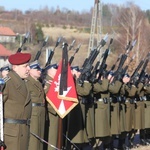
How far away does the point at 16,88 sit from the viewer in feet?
22.8

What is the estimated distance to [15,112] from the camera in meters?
6.92

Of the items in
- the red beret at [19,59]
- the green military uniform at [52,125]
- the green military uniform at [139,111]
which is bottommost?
the green military uniform at [139,111]

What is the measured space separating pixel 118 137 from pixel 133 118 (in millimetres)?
720

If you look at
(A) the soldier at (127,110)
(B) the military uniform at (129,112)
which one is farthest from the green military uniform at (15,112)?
(B) the military uniform at (129,112)

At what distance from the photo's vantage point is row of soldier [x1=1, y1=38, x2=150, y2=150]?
22.9ft

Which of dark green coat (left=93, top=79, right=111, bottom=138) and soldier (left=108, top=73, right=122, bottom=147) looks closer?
dark green coat (left=93, top=79, right=111, bottom=138)

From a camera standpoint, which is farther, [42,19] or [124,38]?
[42,19]

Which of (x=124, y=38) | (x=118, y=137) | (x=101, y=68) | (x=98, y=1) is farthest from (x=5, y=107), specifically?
(x=124, y=38)

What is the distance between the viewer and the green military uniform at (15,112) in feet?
22.6

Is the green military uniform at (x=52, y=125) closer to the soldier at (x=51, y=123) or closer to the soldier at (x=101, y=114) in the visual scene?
the soldier at (x=51, y=123)

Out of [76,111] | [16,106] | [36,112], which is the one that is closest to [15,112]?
[16,106]

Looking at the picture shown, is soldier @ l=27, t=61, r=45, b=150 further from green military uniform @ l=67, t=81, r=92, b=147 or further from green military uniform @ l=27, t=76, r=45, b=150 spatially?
green military uniform @ l=67, t=81, r=92, b=147

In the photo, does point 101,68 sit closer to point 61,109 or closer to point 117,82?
point 117,82

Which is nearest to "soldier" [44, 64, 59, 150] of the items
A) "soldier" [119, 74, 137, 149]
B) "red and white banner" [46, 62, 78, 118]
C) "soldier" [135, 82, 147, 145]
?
"red and white banner" [46, 62, 78, 118]
